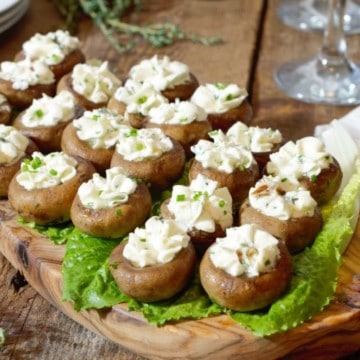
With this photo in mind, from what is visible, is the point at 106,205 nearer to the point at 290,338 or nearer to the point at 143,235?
the point at 143,235

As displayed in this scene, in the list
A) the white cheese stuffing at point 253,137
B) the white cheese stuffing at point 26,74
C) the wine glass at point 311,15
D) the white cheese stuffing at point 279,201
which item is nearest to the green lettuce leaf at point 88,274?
the white cheese stuffing at point 279,201

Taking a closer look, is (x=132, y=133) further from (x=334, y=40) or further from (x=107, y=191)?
(x=334, y=40)

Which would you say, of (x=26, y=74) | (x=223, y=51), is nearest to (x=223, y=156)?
(x=26, y=74)

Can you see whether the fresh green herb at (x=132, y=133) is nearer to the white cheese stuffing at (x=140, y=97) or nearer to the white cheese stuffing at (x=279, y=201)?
the white cheese stuffing at (x=140, y=97)

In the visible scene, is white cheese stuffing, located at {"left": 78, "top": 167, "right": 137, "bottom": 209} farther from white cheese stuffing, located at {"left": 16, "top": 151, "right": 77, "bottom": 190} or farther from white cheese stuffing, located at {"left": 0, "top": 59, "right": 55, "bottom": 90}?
white cheese stuffing, located at {"left": 0, "top": 59, "right": 55, "bottom": 90}

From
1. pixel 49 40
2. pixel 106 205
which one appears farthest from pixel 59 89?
pixel 106 205

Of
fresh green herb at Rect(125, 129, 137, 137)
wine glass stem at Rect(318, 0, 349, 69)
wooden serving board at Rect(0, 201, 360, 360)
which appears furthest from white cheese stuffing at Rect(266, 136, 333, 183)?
wine glass stem at Rect(318, 0, 349, 69)
